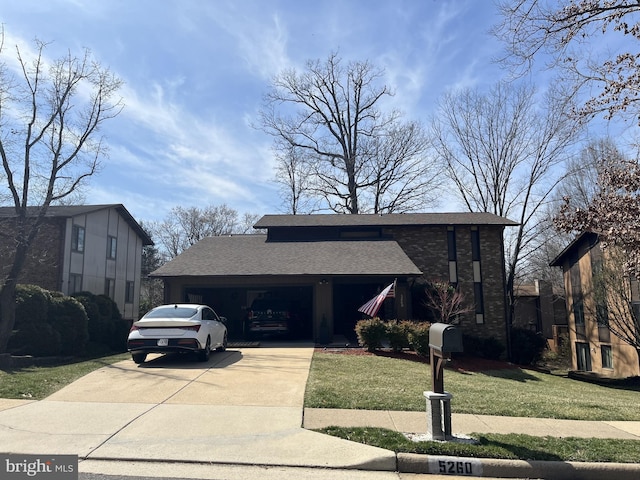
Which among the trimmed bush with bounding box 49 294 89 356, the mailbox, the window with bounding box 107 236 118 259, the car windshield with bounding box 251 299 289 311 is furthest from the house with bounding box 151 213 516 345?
the mailbox

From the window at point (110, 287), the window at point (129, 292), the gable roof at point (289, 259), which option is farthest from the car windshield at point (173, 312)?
the window at point (129, 292)

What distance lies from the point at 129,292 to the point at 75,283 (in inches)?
276

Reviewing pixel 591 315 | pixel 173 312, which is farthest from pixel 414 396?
pixel 591 315

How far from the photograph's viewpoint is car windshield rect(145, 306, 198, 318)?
38.7 ft

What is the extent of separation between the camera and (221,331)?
45.0 feet

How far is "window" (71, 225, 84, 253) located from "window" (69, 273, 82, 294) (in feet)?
4.32

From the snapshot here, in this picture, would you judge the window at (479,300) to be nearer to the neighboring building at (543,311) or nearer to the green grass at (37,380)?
the neighboring building at (543,311)

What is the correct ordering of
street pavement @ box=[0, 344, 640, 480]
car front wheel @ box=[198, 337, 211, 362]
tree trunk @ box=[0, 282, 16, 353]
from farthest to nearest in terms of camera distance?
tree trunk @ box=[0, 282, 16, 353], car front wheel @ box=[198, 337, 211, 362], street pavement @ box=[0, 344, 640, 480]

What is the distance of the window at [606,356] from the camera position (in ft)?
76.9

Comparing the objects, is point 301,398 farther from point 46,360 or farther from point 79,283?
point 79,283

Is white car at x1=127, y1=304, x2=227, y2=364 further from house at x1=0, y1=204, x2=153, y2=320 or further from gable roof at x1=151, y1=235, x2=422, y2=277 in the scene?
house at x1=0, y1=204, x2=153, y2=320

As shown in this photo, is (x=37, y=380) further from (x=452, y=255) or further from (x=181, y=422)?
(x=452, y=255)

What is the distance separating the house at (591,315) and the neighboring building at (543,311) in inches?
198

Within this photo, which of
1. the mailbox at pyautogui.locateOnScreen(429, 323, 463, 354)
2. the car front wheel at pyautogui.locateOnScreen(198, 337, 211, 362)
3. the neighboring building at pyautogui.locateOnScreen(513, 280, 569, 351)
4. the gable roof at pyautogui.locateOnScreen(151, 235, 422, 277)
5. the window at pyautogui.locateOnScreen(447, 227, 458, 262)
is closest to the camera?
the mailbox at pyautogui.locateOnScreen(429, 323, 463, 354)
